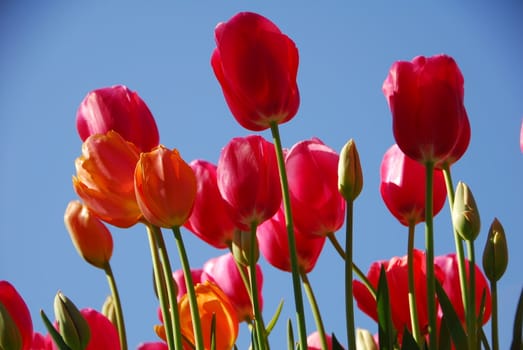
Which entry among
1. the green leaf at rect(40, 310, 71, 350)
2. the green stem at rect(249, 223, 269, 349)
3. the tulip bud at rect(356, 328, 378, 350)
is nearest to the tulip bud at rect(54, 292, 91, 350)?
the green leaf at rect(40, 310, 71, 350)

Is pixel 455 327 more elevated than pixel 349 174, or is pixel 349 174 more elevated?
pixel 349 174

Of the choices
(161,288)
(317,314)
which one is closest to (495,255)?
(317,314)

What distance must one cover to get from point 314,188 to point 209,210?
0.08m

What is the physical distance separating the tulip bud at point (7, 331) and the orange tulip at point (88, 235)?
0.27 ft

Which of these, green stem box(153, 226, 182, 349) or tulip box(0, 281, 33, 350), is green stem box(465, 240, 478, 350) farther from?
tulip box(0, 281, 33, 350)

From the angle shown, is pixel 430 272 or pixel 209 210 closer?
pixel 430 272

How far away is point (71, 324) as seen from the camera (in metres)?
0.54

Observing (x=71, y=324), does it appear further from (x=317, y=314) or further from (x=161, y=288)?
(x=317, y=314)

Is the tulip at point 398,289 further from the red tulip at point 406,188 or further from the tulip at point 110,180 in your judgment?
the tulip at point 110,180

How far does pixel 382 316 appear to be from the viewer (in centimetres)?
52

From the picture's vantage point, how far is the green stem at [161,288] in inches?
20.6

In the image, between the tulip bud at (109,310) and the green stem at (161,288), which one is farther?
the tulip bud at (109,310)

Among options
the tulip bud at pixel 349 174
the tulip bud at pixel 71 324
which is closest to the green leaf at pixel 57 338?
the tulip bud at pixel 71 324

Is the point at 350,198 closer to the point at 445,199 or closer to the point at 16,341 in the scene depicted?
the point at 445,199
